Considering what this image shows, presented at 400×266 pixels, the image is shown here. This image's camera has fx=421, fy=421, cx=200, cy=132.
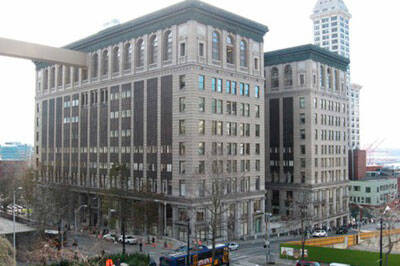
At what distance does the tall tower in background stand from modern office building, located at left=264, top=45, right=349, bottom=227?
81.2m

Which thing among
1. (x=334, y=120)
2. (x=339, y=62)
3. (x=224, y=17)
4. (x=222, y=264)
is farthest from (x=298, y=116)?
(x=222, y=264)

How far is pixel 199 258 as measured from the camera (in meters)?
50.2

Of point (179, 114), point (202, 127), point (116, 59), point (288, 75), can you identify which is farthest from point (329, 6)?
point (179, 114)

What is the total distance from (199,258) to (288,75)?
61.4m

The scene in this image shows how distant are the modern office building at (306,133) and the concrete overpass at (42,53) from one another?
146 feet

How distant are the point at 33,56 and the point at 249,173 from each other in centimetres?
4794

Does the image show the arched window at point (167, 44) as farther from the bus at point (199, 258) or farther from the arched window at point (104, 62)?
the bus at point (199, 258)

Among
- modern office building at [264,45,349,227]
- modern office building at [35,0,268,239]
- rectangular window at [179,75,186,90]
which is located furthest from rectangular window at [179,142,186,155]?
modern office building at [264,45,349,227]

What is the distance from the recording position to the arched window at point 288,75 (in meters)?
99.6

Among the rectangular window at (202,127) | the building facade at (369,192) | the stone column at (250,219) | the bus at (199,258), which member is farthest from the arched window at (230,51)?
the building facade at (369,192)

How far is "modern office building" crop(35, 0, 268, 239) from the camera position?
2741 inches

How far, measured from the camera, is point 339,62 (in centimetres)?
10812

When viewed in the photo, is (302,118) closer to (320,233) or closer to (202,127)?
(320,233)

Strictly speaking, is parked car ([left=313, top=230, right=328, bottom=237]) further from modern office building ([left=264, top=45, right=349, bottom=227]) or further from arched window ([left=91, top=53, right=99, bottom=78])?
arched window ([left=91, top=53, right=99, bottom=78])
